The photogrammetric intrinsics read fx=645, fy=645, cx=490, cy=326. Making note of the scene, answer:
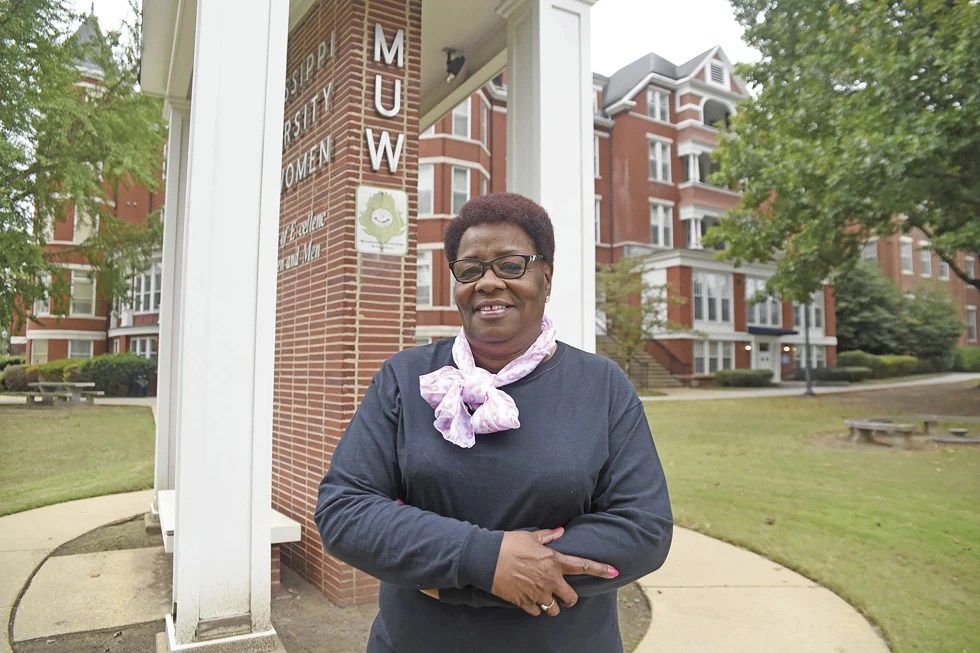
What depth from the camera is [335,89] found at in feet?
14.6

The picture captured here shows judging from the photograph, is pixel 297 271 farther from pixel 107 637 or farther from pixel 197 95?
pixel 107 637

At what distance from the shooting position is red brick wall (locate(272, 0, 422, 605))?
4.19 meters

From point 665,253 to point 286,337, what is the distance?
79.5 feet

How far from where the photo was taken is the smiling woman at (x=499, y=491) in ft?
4.24

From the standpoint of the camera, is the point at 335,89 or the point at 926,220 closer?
the point at 335,89

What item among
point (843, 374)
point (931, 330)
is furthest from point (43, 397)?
point (931, 330)

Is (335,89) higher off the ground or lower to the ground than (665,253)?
lower

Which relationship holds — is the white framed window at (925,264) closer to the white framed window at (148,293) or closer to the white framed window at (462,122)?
the white framed window at (462,122)

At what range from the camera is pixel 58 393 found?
15.1m

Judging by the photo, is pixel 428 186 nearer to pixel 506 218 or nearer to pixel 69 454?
pixel 69 454

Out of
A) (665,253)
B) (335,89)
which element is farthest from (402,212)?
(665,253)

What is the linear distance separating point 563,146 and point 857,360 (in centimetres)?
3453

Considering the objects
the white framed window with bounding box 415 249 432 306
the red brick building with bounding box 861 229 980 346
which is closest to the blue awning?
the red brick building with bounding box 861 229 980 346

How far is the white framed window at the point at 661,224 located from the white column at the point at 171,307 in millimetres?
25570
